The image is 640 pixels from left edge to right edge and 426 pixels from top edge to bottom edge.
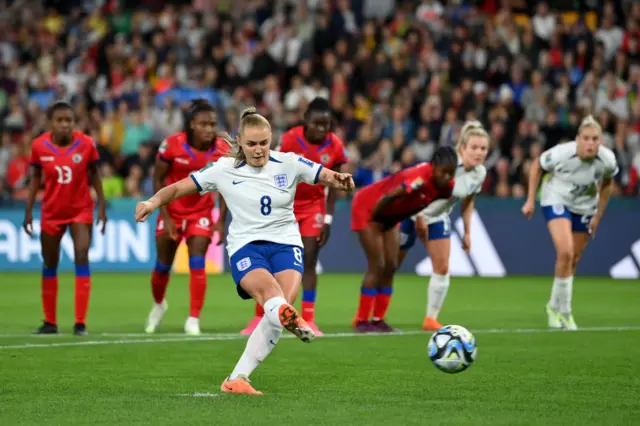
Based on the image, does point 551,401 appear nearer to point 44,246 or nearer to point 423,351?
point 423,351

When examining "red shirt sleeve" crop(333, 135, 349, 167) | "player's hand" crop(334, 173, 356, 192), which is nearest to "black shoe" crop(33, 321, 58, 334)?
"red shirt sleeve" crop(333, 135, 349, 167)

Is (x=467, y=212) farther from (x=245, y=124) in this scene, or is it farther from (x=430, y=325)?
(x=245, y=124)

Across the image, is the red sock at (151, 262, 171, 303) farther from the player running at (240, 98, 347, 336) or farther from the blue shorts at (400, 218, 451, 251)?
the blue shorts at (400, 218, 451, 251)

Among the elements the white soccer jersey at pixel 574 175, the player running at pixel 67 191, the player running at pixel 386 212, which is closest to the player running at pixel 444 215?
the player running at pixel 386 212

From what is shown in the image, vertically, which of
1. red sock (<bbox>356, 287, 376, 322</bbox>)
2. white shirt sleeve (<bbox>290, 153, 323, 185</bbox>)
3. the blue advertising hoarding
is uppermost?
white shirt sleeve (<bbox>290, 153, 323, 185</bbox>)

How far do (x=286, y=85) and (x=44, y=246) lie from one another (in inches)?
539

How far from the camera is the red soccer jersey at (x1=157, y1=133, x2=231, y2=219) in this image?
13.0 m

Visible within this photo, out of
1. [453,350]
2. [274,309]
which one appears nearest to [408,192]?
[453,350]

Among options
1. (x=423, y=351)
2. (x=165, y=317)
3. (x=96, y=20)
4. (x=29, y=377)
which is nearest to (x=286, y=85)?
(x=96, y=20)

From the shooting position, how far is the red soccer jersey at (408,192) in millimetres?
12602

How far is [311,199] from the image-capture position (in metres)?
13.1

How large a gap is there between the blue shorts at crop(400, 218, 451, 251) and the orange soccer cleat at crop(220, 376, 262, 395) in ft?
17.6

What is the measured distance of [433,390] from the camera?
28.9ft

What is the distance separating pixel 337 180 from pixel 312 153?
4.17 m
